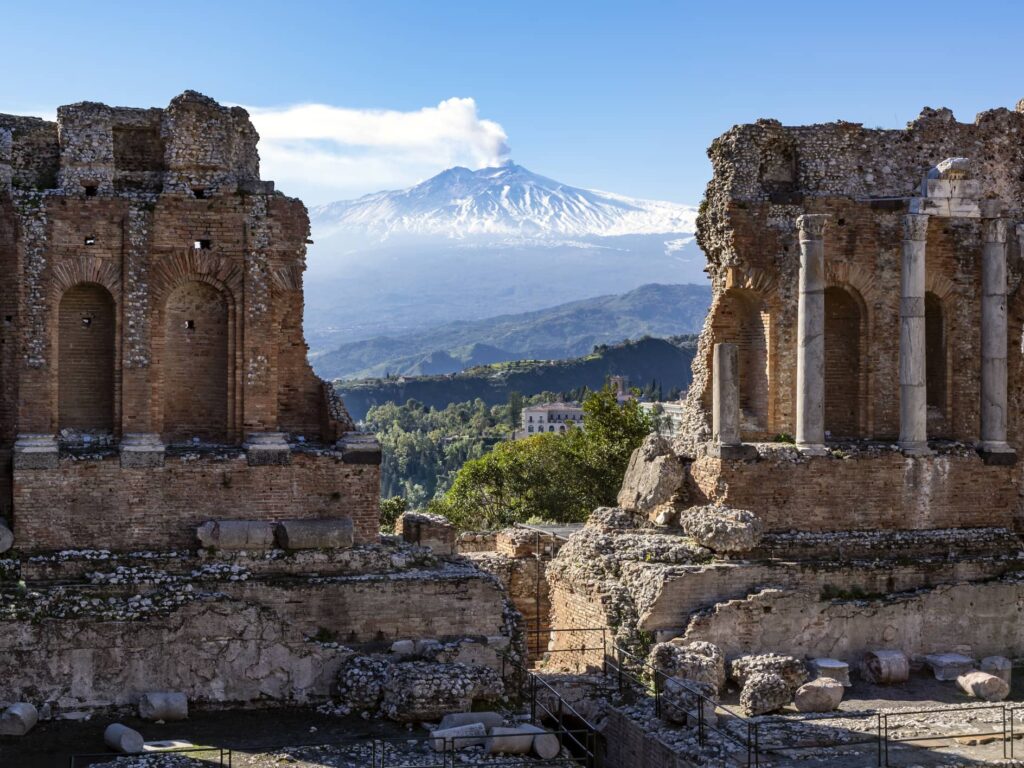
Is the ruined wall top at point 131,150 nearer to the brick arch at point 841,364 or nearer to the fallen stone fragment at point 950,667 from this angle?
the brick arch at point 841,364

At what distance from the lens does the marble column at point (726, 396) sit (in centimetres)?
2627

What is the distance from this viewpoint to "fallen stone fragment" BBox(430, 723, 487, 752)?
19.7 meters

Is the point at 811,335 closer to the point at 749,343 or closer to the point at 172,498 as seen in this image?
the point at 749,343

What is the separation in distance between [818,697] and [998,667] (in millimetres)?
4519

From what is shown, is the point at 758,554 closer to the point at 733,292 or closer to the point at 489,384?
the point at 733,292

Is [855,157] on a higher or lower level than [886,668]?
higher

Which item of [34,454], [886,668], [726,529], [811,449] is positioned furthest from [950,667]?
[34,454]

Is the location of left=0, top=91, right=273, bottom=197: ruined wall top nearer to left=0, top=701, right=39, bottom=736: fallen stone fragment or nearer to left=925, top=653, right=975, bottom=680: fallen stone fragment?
left=0, top=701, right=39, bottom=736: fallen stone fragment

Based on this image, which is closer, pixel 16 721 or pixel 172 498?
pixel 16 721

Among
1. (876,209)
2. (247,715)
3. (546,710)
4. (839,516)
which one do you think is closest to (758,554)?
(839,516)

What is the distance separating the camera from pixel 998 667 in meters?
24.8

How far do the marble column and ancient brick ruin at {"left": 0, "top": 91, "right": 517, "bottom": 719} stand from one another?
5.74m

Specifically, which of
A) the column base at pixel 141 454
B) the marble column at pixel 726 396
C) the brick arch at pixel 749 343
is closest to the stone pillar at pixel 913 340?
the brick arch at pixel 749 343

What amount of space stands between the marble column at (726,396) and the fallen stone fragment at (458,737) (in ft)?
28.3
